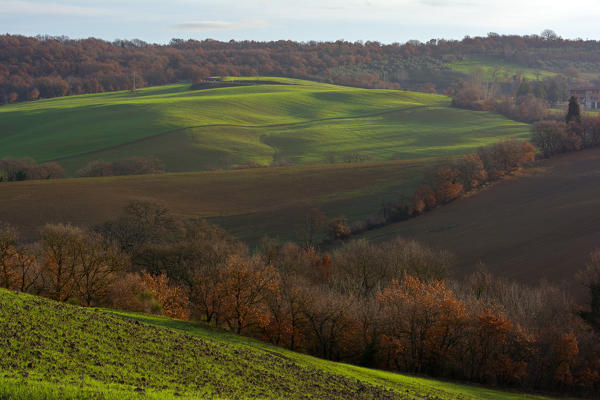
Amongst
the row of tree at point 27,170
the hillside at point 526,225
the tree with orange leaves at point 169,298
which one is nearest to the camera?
the tree with orange leaves at point 169,298

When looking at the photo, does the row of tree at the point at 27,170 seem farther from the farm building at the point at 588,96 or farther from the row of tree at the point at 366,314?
the farm building at the point at 588,96

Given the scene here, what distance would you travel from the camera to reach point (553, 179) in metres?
82.6

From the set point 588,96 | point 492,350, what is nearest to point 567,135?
point 492,350

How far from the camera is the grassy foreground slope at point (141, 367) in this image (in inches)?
632

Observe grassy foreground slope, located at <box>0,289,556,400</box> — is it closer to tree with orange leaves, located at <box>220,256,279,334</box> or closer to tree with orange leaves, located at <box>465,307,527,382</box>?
tree with orange leaves, located at <box>465,307,527,382</box>

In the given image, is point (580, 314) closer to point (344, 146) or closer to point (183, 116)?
point (344, 146)

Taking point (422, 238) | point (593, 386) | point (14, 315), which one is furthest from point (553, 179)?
point (14, 315)

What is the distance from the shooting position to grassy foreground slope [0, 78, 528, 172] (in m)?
108

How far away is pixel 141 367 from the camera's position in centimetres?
2064

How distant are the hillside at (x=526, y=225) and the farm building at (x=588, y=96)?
99894mm

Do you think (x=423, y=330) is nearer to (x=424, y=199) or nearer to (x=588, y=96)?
(x=424, y=199)

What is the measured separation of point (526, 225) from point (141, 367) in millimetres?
54909

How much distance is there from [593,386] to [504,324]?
6.43m

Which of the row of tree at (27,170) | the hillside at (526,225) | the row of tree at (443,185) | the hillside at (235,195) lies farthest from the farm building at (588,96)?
the row of tree at (27,170)
